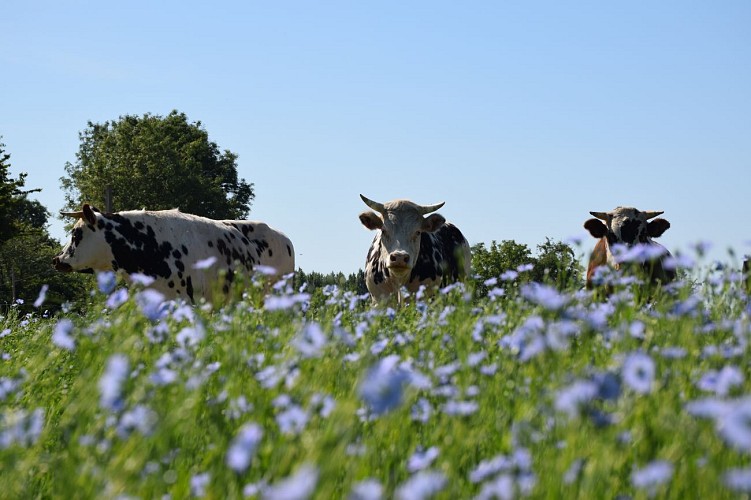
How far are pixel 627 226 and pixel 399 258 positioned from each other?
4.07 m

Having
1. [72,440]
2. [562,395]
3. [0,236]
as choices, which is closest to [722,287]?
[562,395]

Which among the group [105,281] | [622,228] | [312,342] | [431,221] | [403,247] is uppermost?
[431,221]

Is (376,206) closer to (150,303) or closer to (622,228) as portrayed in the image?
(622,228)

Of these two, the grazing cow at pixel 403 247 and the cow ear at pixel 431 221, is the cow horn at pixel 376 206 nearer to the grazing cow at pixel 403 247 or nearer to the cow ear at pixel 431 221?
the grazing cow at pixel 403 247

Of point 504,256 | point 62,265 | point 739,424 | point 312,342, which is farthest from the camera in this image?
point 504,256

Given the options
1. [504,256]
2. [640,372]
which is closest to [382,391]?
[640,372]

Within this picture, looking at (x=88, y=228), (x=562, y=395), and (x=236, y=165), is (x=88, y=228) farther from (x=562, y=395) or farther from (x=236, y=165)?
(x=236, y=165)

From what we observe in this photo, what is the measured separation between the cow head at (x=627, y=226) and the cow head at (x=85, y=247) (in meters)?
7.77

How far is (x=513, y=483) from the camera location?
8.83ft

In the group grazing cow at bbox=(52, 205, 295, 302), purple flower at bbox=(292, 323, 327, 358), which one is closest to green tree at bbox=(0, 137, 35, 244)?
grazing cow at bbox=(52, 205, 295, 302)

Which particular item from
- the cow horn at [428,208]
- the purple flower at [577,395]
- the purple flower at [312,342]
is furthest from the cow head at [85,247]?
the purple flower at [577,395]

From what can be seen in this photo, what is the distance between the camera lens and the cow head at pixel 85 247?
14.5 m

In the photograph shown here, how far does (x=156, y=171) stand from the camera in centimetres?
5103

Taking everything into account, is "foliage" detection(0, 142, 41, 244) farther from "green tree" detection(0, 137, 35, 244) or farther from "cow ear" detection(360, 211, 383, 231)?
"cow ear" detection(360, 211, 383, 231)
